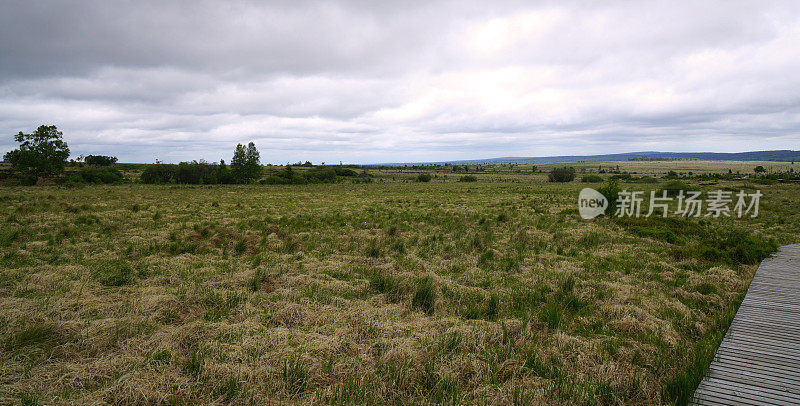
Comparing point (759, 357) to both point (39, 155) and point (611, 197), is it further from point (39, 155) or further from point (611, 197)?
point (39, 155)

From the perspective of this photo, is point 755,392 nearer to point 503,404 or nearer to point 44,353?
point 503,404

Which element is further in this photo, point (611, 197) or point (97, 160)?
point (97, 160)

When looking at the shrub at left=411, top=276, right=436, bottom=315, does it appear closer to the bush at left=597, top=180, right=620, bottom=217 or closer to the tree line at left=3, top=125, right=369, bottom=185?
the bush at left=597, top=180, right=620, bottom=217

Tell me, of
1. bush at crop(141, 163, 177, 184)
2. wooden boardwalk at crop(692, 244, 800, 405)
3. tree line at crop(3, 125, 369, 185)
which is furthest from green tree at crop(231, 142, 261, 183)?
wooden boardwalk at crop(692, 244, 800, 405)

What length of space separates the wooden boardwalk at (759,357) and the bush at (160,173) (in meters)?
88.7

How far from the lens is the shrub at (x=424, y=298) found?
7270 mm

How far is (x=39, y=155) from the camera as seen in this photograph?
58844 mm

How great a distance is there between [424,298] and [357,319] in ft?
5.83

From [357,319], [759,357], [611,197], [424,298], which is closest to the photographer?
[759,357]

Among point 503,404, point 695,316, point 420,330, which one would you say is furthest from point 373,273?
point 695,316

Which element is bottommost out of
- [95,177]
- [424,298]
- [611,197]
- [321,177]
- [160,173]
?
[424,298]

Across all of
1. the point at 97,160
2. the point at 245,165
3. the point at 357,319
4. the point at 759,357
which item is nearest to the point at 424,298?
the point at 357,319

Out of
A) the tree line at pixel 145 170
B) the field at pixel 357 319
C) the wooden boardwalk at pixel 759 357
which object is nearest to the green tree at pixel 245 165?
the tree line at pixel 145 170

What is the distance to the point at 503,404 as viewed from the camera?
4.17m
